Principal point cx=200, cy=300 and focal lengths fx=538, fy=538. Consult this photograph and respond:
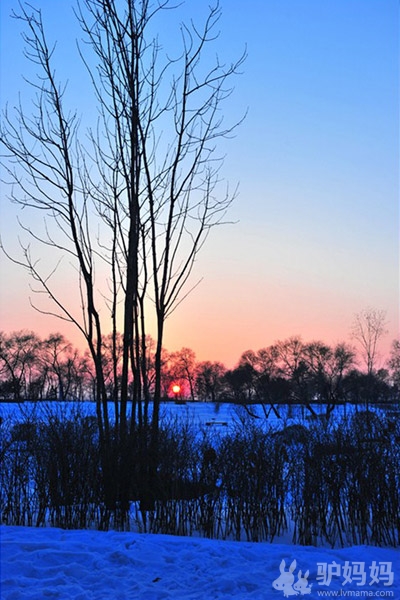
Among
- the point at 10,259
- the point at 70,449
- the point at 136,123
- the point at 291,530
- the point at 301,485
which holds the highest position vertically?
the point at 136,123

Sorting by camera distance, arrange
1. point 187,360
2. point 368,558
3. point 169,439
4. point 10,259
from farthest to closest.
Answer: point 187,360 < point 10,259 < point 169,439 < point 368,558

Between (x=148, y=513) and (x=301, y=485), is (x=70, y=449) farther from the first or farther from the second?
(x=301, y=485)

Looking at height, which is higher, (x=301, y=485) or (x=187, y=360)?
(x=187, y=360)

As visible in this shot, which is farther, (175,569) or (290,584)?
(175,569)

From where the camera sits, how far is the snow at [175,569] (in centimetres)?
377

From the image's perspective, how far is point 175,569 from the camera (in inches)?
165

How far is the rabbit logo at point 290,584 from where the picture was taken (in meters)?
3.82

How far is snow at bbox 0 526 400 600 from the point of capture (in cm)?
377

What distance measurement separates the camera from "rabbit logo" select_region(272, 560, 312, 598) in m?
3.82

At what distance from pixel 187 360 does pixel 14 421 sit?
280 feet

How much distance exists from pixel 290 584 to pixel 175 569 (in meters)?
0.89

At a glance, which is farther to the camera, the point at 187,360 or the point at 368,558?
the point at 187,360

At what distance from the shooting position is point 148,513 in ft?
20.2

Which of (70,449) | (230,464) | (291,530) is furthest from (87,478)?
(291,530)
